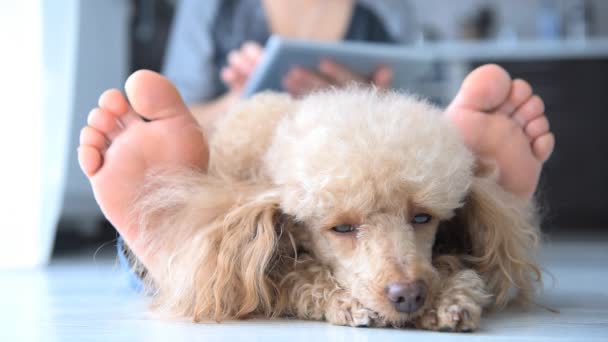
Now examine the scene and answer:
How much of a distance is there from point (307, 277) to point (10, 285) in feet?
2.81

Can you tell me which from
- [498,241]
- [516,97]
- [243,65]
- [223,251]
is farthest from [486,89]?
[243,65]

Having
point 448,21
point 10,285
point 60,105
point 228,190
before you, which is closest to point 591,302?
point 228,190

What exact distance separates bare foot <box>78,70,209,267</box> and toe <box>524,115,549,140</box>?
0.58 m

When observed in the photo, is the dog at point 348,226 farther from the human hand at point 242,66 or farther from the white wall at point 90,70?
the white wall at point 90,70

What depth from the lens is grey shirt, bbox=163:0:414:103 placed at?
91.4 inches

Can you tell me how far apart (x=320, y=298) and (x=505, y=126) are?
45 centimetres

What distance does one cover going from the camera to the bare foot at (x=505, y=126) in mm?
1200

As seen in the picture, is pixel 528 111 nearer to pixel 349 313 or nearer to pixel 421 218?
pixel 421 218

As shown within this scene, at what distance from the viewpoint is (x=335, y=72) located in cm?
180

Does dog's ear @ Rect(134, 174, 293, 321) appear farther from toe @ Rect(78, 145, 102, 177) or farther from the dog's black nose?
the dog's black nose

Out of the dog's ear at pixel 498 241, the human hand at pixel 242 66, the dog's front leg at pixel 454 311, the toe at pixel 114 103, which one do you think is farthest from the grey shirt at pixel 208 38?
the dog's front leg at pixel 454 311

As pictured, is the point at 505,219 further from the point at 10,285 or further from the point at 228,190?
the point at 10,285

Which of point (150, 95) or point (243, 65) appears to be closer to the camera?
point (150, 95)

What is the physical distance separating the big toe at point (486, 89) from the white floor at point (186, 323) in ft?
1.17
